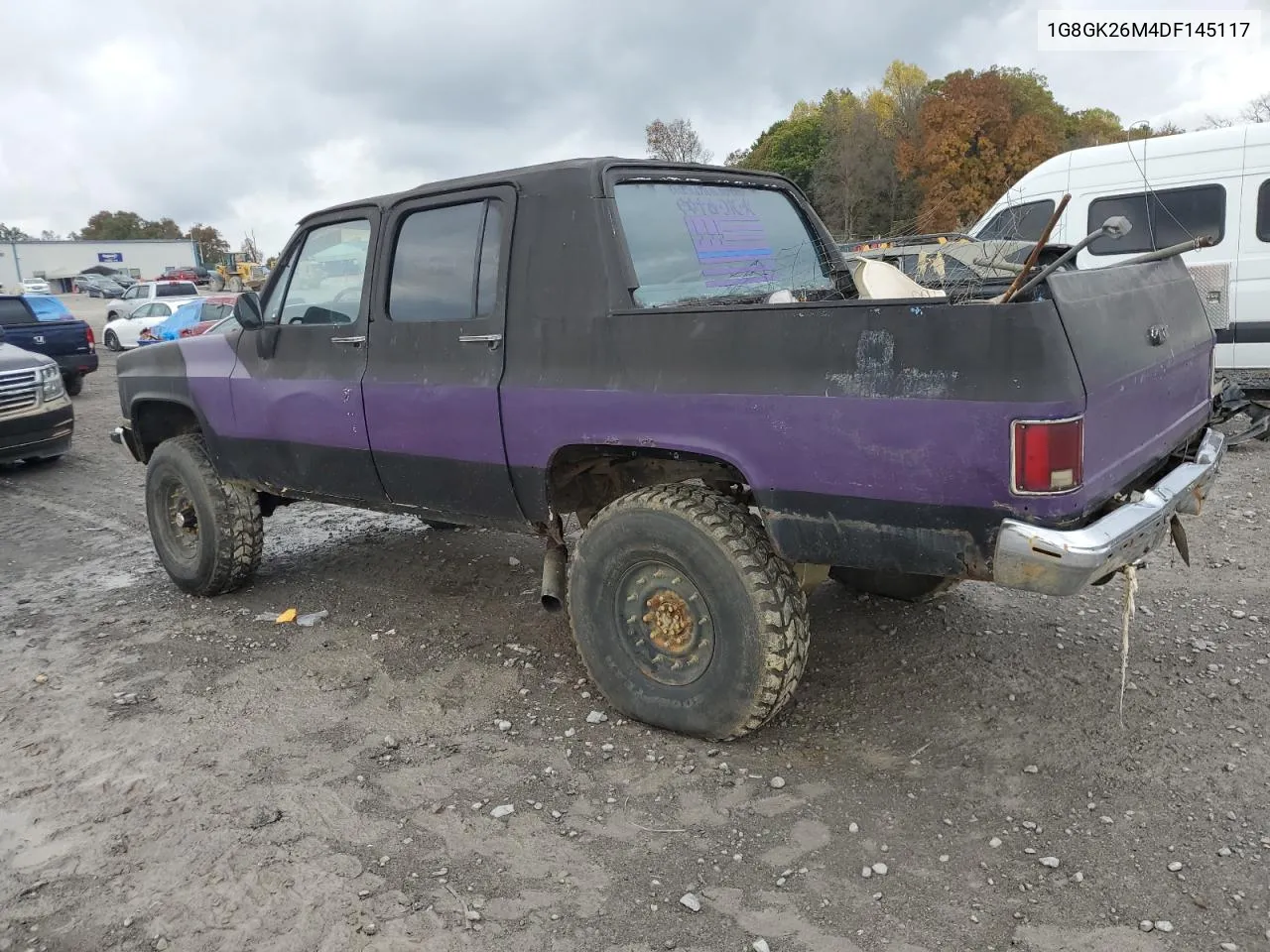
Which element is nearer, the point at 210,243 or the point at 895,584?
the point at 895,584

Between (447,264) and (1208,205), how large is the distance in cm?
753

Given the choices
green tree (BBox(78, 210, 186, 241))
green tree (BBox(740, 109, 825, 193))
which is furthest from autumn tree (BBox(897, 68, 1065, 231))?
green tree (BBox(78, 210, 186, 241))

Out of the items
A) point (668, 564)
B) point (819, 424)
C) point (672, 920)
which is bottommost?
point (672, 920)

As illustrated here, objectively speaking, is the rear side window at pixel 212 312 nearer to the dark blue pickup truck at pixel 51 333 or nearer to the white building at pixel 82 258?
the dark blue pickup truck at pixel 51 333

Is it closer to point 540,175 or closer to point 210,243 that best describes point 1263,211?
point 540,175

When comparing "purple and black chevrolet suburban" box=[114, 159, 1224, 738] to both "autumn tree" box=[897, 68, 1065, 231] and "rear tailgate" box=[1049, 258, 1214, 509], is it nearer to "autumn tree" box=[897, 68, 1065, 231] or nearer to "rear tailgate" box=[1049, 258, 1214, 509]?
"rear tailgate" box=[1049, 258, 1214, 509]

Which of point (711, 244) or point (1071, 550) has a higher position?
point (711, 244)

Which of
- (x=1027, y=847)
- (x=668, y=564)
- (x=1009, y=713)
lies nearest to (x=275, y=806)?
(x=668, y=564)

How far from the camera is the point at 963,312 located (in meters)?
2.61

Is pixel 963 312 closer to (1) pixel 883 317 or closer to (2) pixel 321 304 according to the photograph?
(1) pixel 883 317

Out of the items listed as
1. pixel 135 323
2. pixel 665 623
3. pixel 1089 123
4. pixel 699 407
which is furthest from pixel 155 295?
pixel 1089 123

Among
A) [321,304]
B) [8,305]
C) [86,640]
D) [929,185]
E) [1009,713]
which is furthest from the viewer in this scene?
[929,185]

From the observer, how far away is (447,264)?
3928 millimetres

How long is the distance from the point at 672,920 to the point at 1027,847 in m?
1.10
